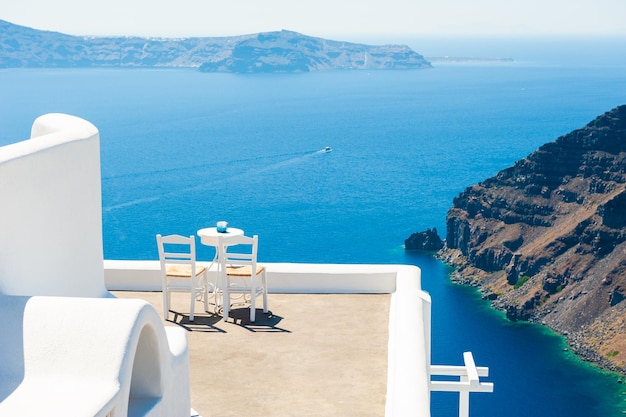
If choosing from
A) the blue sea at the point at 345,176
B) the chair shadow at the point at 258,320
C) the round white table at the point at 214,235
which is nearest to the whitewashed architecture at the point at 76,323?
the chair shadow at the point at 258,320

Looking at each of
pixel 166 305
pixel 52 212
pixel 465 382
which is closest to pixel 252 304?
pixel 166 305

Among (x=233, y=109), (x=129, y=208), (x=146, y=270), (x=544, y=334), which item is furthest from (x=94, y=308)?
(x=233, y=109)

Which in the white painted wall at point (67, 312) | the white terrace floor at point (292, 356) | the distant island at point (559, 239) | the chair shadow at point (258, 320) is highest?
the white painted wall at point (67, 312)

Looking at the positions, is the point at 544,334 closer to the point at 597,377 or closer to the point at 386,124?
the point at 597,377

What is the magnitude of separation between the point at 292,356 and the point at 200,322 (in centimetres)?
125

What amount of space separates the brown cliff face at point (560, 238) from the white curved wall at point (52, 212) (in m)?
73.5

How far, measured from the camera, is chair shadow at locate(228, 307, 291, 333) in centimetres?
854

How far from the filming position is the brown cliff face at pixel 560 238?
83.2m

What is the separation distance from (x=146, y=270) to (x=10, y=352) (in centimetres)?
476

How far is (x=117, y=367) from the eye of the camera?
473 centimetres

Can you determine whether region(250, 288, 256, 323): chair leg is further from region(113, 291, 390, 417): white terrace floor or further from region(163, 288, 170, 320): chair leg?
region(163, 288, 170, 320): chair leg

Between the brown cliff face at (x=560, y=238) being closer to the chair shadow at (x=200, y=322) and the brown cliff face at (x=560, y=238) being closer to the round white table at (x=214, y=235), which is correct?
the round white table at (x=214, y=235)

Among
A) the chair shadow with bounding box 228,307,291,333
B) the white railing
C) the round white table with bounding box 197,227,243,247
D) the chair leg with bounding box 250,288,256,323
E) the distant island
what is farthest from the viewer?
the distant island

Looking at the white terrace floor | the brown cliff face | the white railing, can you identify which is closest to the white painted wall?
the white terrace floor
